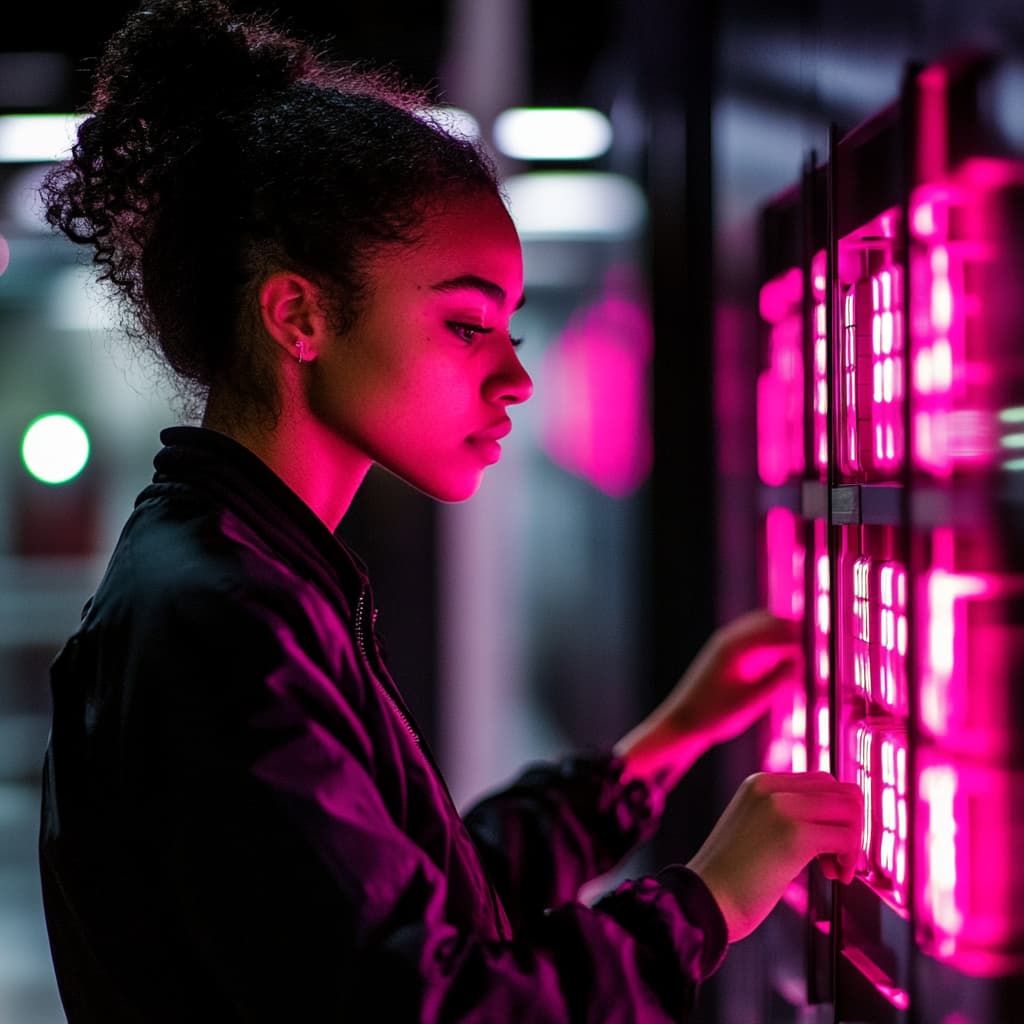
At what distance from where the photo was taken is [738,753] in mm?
1416

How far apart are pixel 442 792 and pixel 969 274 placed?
484mm

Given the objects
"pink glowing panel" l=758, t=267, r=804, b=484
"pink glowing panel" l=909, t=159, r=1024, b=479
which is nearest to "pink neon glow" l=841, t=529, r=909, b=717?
"pink glowing panel" l=909, t=159, r=1024, b=479

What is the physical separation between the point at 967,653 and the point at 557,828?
0.55 m

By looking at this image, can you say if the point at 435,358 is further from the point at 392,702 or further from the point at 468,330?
the point at 392,702

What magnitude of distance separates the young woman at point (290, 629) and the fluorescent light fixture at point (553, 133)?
1.86m

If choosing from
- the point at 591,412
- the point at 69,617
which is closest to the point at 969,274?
the point at 591,412

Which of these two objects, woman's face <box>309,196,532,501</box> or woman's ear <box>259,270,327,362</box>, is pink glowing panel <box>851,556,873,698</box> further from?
woman's ear <box>259,270,327,362</box>

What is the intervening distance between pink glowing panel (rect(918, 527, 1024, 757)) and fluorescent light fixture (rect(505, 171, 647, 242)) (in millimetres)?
2267

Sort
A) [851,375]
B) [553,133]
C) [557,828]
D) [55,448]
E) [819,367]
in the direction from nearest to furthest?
[851,375] < [819,367] < [557,828] < [553,133] < [55,448]

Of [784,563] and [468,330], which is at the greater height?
[468,330]

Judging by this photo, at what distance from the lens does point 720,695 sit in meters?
1.17

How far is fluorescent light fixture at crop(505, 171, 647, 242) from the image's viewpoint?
298 cm

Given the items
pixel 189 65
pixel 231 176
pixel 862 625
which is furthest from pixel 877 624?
pixel 189 65

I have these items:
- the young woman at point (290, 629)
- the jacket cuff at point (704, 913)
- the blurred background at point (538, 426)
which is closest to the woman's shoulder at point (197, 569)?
the young woman at point (290, 629)
